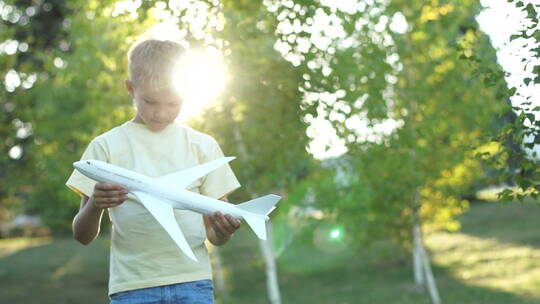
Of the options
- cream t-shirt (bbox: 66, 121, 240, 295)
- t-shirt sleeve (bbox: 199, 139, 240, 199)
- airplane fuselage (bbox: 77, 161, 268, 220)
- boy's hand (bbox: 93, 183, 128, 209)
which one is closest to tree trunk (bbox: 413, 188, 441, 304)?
Answer: t-shirt sleeve (bbox: 199, 139, 240, 199)

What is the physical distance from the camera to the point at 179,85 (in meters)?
3.47

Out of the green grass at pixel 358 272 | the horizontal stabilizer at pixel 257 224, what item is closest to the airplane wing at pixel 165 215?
the horizontal stabilizer at pixel 257 224

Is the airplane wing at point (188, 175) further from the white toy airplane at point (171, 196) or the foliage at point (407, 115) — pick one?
the foliage at point (407, 115)

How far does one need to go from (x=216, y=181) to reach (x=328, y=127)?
414 cm

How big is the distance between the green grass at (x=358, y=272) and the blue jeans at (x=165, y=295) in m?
6.91

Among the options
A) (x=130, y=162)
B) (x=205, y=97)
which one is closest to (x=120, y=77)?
(x=205, y=97)

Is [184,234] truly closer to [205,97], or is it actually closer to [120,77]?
[205,97]

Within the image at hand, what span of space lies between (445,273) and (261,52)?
10241 mm

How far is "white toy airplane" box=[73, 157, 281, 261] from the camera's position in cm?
331

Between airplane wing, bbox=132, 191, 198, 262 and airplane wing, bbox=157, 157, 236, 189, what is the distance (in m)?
0.12

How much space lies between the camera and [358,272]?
17141mm

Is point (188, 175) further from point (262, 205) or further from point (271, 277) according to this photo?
point (271, 277)

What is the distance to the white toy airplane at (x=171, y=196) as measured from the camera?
3.31m

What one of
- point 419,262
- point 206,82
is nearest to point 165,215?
point 206,82
